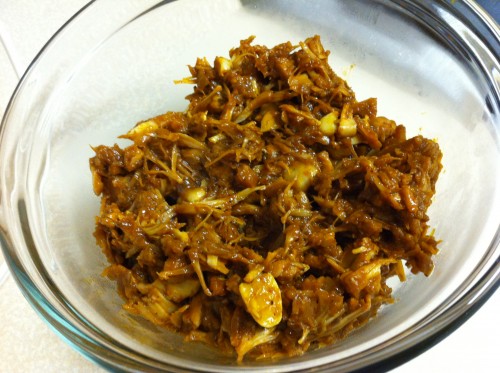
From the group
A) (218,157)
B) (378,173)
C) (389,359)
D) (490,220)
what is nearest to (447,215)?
(490,220)

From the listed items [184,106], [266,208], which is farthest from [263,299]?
[184,106]

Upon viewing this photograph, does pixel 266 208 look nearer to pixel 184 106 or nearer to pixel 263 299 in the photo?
pixel 263 299

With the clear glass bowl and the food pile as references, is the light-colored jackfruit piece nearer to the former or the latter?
the food pile

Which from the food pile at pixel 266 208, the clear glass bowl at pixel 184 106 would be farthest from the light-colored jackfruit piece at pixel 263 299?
the clear glass bowl at pixel 184 106

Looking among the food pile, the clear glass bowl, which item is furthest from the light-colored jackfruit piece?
the clear glass bowl

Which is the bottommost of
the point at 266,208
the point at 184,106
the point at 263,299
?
the point at 263,299
